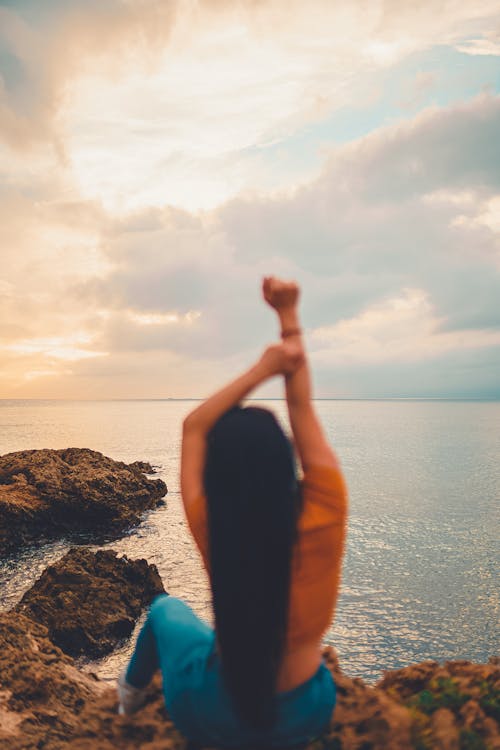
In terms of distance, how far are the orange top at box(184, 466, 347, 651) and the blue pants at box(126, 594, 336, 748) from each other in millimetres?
330

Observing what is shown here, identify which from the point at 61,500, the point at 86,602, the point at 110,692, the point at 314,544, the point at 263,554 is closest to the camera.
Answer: the point at 263,554

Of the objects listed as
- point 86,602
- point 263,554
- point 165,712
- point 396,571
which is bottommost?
point 396,571

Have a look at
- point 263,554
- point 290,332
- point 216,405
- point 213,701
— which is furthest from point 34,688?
point 290,332

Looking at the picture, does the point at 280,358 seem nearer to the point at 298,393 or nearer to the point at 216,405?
→ the point at 298,393

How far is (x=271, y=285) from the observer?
104 inches

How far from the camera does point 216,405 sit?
2.40m

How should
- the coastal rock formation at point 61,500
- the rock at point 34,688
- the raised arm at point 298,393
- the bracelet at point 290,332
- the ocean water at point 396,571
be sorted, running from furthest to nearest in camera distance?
1. the coastal rock formation at point 61,500
2. the ocean water at point 396,571
3. the rock at point 34,688
4. the bracelet at point 290,332
5. the raised arm at point 298,393

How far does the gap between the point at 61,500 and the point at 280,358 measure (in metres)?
17.8

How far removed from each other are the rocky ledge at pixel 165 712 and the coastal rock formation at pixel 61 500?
1241 centimetres

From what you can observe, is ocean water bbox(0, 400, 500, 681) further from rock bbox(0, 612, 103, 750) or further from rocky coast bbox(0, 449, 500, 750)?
rock bbox(0, 612, 103, 750)

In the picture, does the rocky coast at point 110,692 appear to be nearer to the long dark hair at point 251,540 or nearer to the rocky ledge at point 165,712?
the rocky ledge at point 165,712

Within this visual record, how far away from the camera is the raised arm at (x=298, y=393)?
2.42 meters

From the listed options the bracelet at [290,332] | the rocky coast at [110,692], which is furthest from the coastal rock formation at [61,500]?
the bracelet at [290,332]

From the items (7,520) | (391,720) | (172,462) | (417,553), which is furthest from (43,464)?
(172,462)
